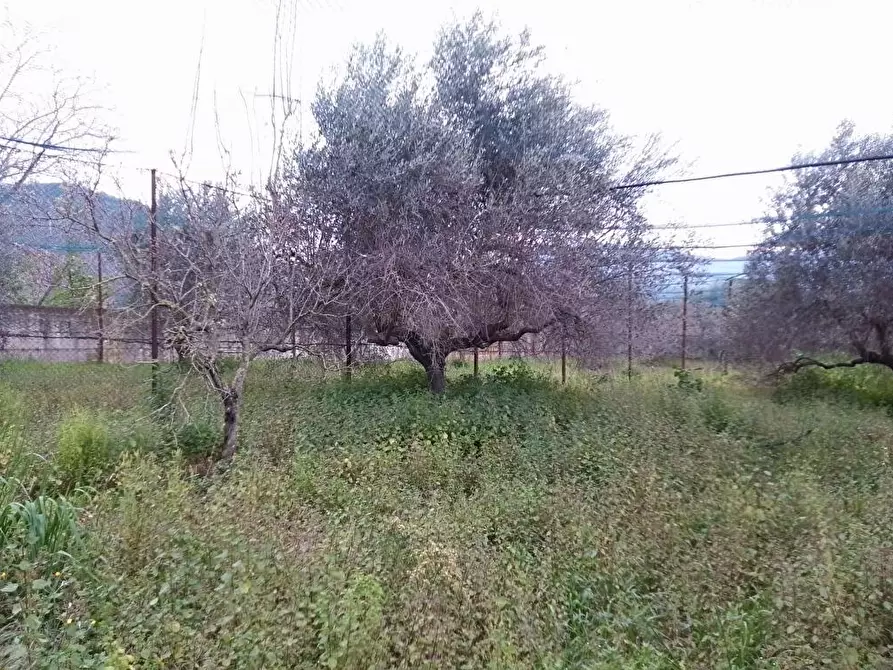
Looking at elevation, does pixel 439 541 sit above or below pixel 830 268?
below

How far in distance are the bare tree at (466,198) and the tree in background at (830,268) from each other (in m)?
2.84

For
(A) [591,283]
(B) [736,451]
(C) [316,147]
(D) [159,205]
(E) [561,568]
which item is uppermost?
(C) [316,147]

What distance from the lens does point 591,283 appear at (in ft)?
20.7

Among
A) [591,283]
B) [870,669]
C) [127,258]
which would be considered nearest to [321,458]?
[127,258]

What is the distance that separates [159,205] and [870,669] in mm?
7060

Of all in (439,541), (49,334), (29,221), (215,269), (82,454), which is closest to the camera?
(439,541)

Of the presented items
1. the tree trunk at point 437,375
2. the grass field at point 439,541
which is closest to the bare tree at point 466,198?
the tree trunk at point 437,375

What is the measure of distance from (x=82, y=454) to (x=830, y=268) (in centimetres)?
944

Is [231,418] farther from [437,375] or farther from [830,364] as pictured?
[830,364]

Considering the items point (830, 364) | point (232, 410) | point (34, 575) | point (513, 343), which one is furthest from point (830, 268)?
point (34, 575)

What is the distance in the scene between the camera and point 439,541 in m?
3.04

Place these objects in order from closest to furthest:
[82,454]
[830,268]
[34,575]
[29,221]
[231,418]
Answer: [34,575]
[82,454]
[231,418]
[830,268]
[29,221]

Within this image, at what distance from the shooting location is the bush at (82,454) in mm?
3559

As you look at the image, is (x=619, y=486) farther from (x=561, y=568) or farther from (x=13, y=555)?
(x=13, y=555)
